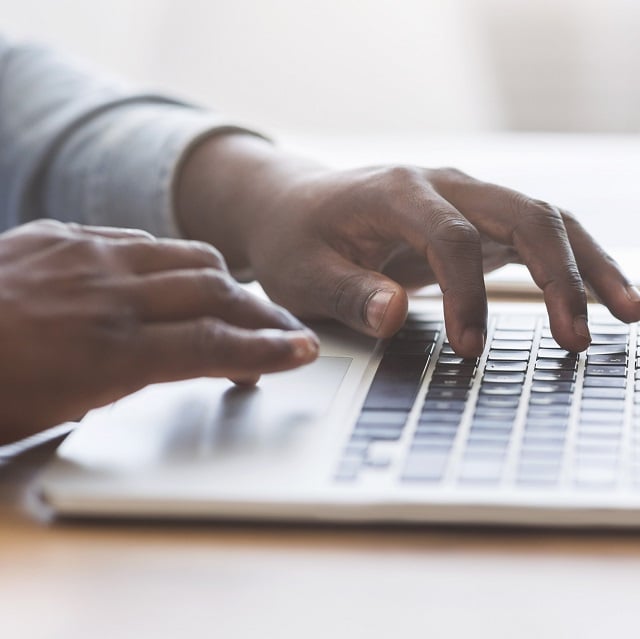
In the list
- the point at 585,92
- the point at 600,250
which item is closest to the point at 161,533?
the point at 600,250

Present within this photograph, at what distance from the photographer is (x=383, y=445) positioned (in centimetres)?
43

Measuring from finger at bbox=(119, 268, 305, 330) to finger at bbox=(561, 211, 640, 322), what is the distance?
8.6 inches

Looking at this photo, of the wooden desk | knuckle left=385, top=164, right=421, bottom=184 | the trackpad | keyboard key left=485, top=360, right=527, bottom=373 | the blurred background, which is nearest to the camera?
the wooden desk

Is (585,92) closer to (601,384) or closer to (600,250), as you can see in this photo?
(600,250)

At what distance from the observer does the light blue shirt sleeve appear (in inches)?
33.9

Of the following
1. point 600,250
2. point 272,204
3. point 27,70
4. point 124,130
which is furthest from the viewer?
point 27,70

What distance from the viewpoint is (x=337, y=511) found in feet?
1.27

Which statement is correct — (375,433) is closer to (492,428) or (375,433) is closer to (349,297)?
(492,428)

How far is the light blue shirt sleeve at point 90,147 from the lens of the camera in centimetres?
86

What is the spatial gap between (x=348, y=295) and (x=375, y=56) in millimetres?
994

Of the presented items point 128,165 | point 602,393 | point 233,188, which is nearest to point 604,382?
point 602,393

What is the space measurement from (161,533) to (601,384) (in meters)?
0.24

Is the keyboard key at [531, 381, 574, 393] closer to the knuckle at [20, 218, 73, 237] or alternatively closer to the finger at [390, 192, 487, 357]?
the finger at [390, 192, 487, 357]

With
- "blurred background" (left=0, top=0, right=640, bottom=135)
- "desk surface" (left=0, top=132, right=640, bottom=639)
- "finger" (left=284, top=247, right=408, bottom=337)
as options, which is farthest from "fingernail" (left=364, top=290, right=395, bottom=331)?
"blurred background" (left=0, top=0, right=640, bottom=135)
